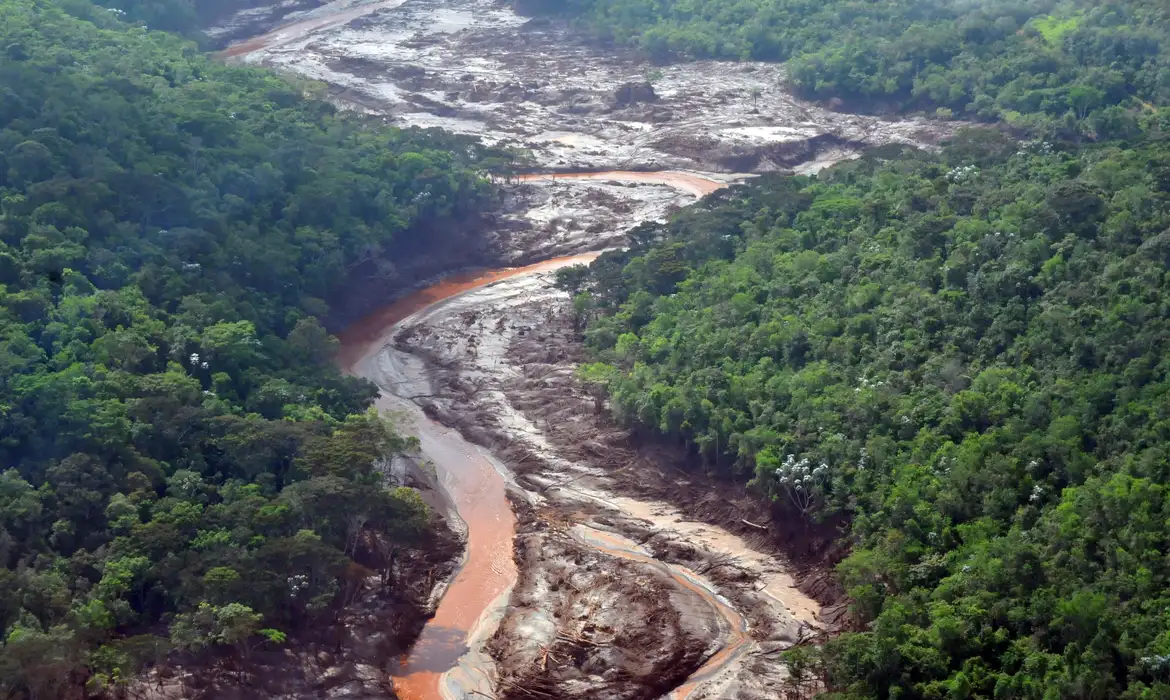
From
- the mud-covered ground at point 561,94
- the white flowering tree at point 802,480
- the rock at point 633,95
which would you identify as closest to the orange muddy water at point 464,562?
the white flowering tree at point 802,480

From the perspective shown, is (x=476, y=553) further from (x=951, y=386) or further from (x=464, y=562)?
(x=951, y=386)

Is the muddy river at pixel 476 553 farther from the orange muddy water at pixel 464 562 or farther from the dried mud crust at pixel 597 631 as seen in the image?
the dried mud crust at pixel 597 631

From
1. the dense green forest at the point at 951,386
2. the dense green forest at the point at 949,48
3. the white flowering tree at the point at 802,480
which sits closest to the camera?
the dense green forest at the point at 951,386

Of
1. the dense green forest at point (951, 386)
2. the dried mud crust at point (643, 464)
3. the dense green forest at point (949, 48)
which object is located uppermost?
the dense green forest at point (949, 48)

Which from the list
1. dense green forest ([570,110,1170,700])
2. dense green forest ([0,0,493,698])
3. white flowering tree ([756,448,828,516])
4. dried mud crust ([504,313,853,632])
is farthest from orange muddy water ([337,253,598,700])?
white flowering tree ([756,448,828,516])

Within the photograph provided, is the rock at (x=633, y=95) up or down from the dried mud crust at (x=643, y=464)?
up
